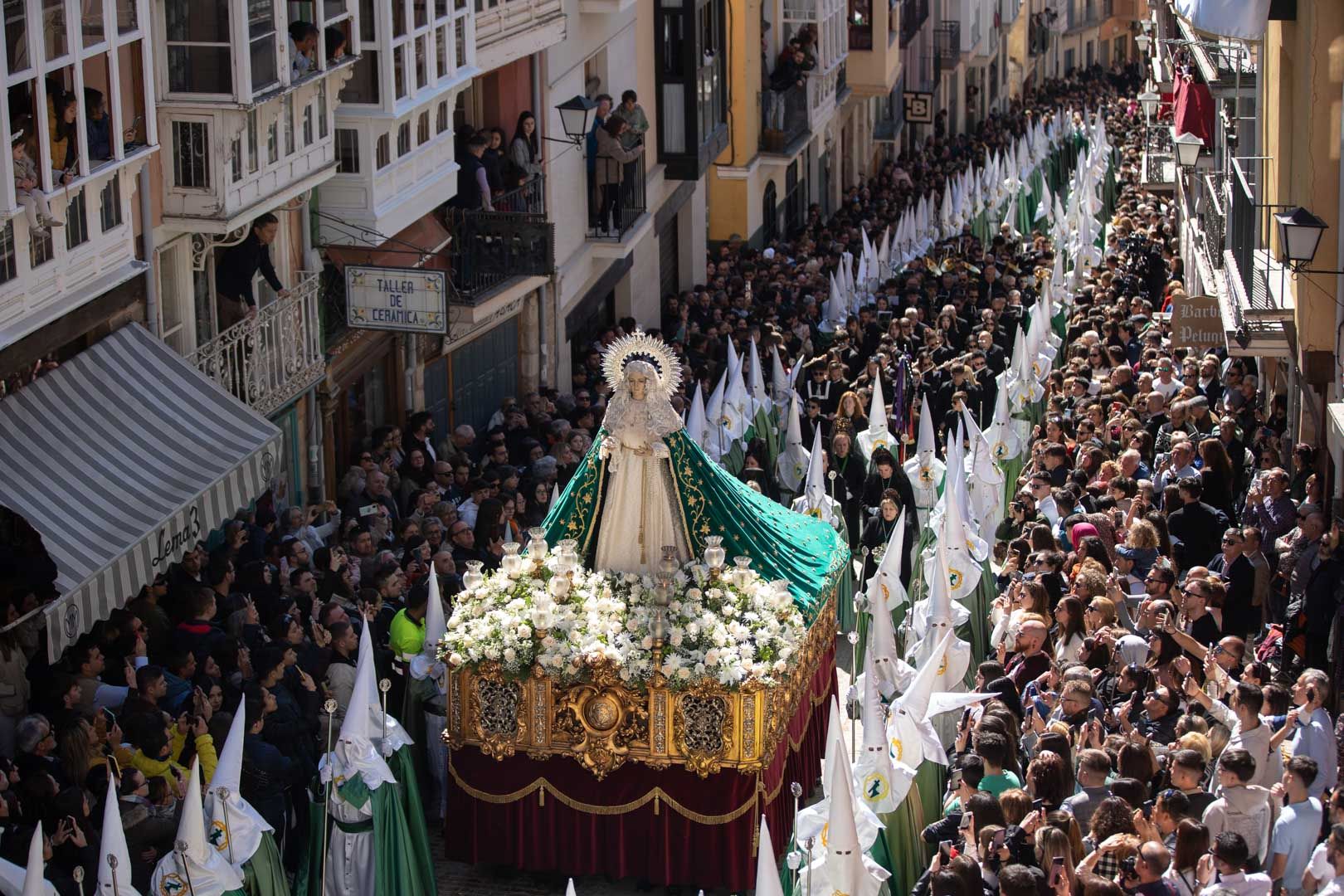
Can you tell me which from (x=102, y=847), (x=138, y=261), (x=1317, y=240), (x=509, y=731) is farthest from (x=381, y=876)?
(x=1317, y=240)

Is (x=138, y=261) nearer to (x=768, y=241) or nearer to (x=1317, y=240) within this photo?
(x=1317, y=240)

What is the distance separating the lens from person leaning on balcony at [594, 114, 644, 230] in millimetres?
25141

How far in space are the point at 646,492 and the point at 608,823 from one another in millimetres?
2042

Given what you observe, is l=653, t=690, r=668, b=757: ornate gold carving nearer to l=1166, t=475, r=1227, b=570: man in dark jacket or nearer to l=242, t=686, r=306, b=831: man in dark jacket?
l=242, t=686, r=306, b=831: man in dark jacket

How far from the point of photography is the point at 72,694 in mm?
12602

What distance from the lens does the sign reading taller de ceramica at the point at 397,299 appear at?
18.4 meters

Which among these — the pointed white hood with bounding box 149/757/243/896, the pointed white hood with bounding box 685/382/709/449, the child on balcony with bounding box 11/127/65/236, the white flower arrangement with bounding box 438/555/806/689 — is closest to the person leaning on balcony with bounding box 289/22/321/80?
the child on balcony with bounding box 11/127/65/236

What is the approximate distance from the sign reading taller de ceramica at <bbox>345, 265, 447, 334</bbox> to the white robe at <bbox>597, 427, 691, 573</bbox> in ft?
16.3

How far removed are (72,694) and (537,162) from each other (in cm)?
1169

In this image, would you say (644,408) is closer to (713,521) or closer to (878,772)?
(713,521)

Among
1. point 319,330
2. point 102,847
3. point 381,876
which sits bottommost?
point 381,876

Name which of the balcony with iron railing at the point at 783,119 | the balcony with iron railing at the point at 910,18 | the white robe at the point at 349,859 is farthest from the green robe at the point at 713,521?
the balcony with iron railing at the point at 910,18

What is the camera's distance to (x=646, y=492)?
13812mm

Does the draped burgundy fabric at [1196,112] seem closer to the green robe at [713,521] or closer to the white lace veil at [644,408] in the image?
the green robe at [713,521]
